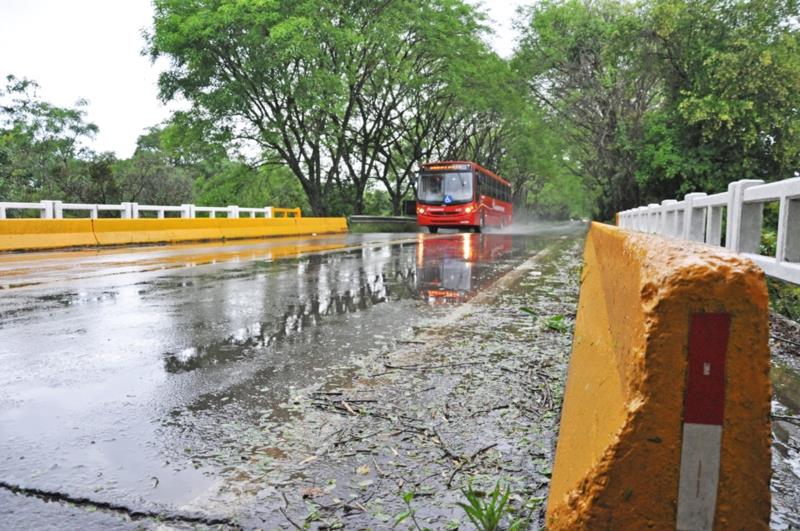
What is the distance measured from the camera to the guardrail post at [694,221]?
6423 mm

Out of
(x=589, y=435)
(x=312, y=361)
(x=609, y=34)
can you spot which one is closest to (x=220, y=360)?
(x=312, y=361)

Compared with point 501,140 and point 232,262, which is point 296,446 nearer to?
point 232,262

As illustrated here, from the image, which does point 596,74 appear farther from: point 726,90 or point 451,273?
point 451,273

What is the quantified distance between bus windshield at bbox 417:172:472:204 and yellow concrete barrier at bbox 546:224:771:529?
90.3ft

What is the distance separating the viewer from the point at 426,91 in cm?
3425

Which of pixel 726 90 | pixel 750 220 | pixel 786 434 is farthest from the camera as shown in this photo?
pixel 726 90

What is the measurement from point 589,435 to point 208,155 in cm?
2852

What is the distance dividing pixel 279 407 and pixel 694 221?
5182 millimetres

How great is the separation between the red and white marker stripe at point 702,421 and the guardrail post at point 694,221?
5.34 meters

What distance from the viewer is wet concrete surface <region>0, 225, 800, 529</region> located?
225 centimetres

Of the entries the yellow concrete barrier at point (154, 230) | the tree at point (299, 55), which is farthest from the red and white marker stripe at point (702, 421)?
the tree at point (299, 55)

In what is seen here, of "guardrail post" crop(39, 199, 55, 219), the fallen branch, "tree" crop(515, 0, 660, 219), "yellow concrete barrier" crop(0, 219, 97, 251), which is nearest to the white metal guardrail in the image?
the fallen branch

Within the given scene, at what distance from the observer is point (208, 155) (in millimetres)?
28156

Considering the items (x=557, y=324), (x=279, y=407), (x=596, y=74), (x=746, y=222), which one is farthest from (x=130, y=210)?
(x=596, y=74)
